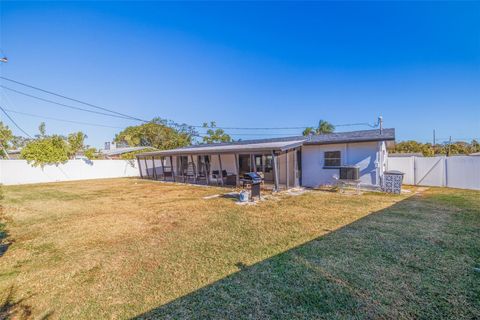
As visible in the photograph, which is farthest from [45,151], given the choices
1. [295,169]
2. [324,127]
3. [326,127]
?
[326,127]

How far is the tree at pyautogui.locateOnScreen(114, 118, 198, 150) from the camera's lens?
133 feet

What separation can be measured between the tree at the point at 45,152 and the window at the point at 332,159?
71.6ft

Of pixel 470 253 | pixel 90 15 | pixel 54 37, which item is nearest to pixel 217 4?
pixel 90 15

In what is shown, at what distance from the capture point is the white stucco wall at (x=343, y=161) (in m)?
10.6

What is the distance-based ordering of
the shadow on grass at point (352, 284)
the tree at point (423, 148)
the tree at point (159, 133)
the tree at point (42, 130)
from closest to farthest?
the shadow on grass at point (352, 284), the tree at point (42, 130), the tree at point (423, 148), the tree at point (159, 133)

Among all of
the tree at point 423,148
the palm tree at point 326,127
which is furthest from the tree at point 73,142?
the tree at point 423,148

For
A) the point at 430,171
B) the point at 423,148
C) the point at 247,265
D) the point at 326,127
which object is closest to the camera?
the point at 247,265

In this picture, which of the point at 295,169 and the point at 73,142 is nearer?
the point at 295,169

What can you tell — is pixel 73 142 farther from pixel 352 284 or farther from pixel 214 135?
pixel 352 284

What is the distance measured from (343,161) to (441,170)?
213 inches

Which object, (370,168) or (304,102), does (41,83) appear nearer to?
(370,168)

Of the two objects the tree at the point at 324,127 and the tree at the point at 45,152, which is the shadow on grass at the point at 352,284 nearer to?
the tree at the point at 45,152

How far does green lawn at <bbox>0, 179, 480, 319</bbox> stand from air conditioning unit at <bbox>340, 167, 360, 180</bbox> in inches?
139

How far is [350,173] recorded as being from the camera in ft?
34.1
